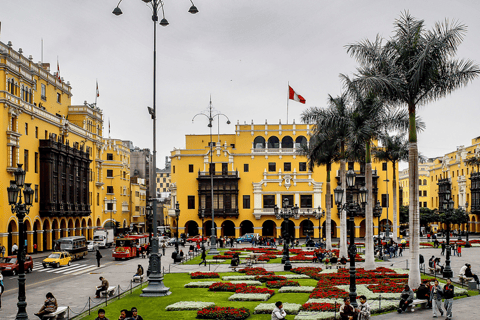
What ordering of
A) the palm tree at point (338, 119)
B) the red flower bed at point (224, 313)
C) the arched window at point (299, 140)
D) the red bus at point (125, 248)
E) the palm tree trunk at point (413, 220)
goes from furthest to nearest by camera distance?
the arched window at point (299, 140) → the red bus at point (125, 248) → the palm tree at point (338, 119) → the palm tree trunk at point (413, 220) → the red flower bed at point (224, 313)

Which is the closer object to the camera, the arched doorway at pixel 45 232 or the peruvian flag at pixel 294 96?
the arched doorway at pixel 45 232

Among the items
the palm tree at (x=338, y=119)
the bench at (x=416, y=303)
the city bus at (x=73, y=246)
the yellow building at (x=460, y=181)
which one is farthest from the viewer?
the yellow building at (x=460, y=181)

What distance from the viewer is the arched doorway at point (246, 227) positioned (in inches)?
3105

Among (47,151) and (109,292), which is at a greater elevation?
(47,151)

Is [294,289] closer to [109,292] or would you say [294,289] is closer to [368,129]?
[109,292]

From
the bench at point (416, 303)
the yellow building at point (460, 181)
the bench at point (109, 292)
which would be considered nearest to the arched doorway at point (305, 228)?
the yellow building at point (460, 181)

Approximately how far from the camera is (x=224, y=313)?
19.1 meters

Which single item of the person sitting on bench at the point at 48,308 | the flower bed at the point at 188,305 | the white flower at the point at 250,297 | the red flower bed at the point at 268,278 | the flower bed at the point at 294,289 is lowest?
the red flower bed at the point at 268,278

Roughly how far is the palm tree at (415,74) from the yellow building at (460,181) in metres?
62.2

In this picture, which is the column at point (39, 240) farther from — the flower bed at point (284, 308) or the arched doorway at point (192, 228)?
the flower bed at point (284, 308)

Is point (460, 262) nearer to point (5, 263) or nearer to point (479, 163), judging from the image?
point (5, 263)

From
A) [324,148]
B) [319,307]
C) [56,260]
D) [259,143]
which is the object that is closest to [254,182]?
[259,143]

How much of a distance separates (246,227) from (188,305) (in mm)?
58590

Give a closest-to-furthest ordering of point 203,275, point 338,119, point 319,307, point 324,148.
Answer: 1. point 319,307
2. point 203,275
3. point 338,119
4. point 324,148
